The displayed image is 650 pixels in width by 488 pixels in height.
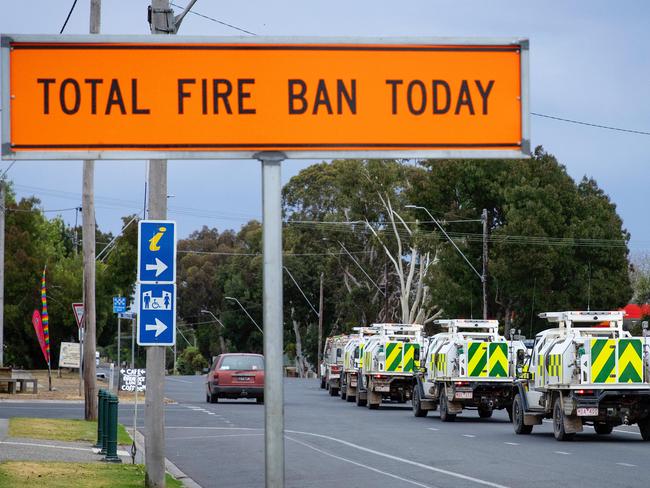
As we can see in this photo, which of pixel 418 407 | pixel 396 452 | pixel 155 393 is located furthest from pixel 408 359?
pixel 155 393

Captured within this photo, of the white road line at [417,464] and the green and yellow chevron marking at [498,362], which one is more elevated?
the green and yellow chevron marking at [498,362]

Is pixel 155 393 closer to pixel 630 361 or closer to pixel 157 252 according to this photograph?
pixel 157 252

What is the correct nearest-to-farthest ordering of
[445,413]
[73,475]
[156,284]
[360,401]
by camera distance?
[156,284] → [73,475] → [445,413] → [360,401]

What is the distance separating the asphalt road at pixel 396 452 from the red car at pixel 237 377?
18.9ft

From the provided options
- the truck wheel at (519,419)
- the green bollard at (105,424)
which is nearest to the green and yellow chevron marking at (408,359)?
the truck wheel at (519,419)

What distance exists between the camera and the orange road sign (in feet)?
22.2

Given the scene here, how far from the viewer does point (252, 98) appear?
22.3ft

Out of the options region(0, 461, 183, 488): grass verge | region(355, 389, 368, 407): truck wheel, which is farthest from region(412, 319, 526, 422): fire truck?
Result: region(0, 461, 183, 488): grass verge

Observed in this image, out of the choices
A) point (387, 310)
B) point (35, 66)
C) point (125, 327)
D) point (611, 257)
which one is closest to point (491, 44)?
point (35, 66)

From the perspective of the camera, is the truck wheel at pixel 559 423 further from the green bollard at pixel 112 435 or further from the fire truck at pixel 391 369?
the fire truck at pixel 391 369

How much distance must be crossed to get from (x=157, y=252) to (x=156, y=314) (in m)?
0.67

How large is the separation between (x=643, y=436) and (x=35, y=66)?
791 inches

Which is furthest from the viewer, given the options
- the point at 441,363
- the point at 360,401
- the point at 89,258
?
the point at 360,401

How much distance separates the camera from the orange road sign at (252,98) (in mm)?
6773
